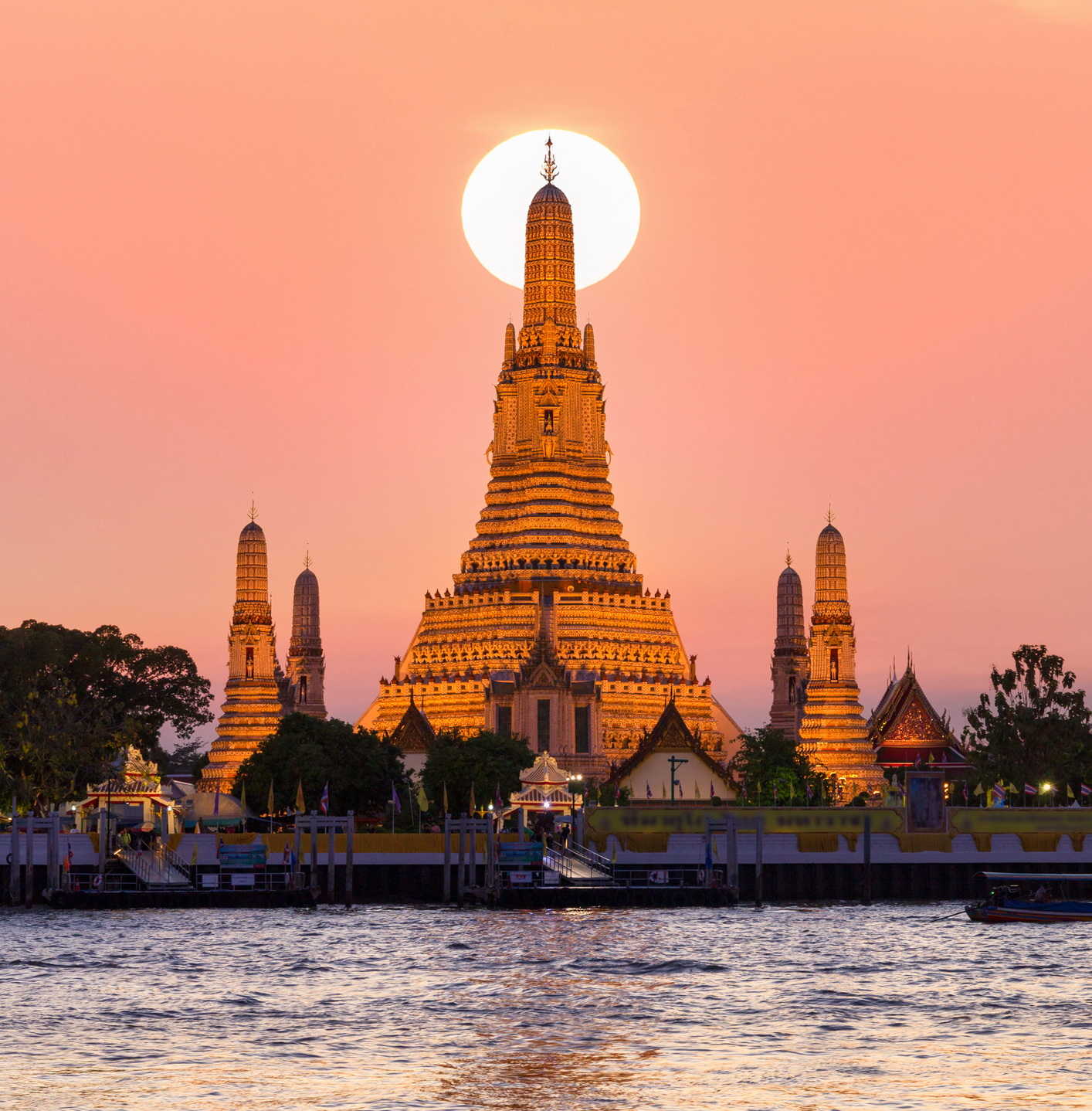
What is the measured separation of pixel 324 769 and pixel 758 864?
37.3 meters

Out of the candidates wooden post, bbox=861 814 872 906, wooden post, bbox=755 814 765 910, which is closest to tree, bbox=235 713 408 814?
wooden post, bbox=755 814 765 910

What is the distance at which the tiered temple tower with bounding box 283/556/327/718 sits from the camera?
553ft

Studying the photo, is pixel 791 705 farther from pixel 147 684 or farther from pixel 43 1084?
pixel 43 1084

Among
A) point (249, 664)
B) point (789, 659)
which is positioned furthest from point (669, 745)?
point (789, 659)

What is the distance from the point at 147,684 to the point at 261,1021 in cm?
8626

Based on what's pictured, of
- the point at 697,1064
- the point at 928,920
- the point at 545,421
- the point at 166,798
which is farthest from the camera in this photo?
the point at 545,421

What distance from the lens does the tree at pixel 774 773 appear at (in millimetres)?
133000

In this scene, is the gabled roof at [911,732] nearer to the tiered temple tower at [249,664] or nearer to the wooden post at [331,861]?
the tiered temple tower at [249,664]

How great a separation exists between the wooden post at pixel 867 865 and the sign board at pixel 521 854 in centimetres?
1225

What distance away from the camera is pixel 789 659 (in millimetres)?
172125

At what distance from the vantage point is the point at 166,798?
373 ft

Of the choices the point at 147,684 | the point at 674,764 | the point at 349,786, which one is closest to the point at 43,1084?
the point at 349,786

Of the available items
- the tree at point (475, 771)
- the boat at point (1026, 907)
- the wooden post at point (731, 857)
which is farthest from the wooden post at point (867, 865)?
the tree at point (475, 771)

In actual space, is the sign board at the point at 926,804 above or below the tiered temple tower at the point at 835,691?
below
